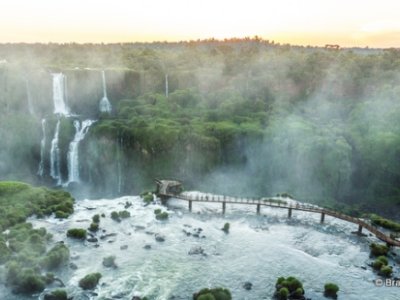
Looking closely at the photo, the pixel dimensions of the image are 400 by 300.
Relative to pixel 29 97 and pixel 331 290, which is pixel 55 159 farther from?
pixel 331 290

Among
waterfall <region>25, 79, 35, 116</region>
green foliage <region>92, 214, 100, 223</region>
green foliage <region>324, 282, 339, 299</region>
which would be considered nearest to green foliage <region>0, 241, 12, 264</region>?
green foliage <region>92, 214, 100, 223</region>

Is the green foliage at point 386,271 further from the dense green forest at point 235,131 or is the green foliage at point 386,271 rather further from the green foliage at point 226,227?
the dense green forest at point 235,131

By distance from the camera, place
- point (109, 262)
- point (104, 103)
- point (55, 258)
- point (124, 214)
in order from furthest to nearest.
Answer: point (104, 103) → point (124, 214) → point (109, 262) → point (55, 258)

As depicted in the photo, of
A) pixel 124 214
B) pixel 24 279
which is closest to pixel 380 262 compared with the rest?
pixel 124 214

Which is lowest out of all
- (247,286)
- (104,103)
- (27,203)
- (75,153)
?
(247,286)

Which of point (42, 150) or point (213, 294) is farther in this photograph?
point (42, 150)

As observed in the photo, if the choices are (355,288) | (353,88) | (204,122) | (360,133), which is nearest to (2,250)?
(355,288)

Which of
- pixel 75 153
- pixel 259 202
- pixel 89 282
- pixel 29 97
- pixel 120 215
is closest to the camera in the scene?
pixel 89 282
